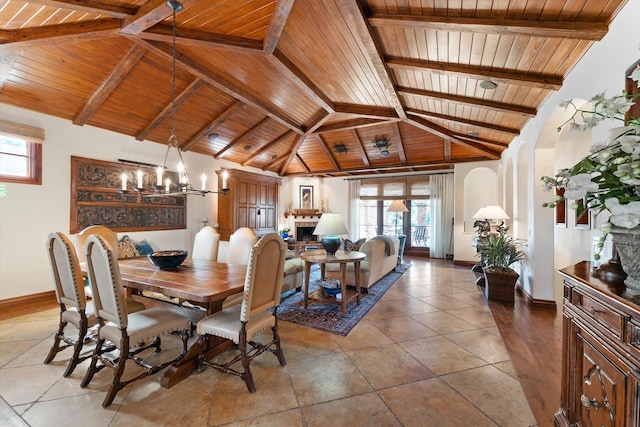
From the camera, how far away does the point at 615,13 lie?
187 cm

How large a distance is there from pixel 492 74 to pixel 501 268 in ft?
8.92

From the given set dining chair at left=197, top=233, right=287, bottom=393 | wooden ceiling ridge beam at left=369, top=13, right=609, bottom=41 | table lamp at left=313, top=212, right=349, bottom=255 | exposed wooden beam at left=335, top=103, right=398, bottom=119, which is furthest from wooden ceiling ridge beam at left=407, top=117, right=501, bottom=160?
dining chair at left=197, top=233, right=287, bottom=393

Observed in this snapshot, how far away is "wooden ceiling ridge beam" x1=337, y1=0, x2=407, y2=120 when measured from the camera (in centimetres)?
216

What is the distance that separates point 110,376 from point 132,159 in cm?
404

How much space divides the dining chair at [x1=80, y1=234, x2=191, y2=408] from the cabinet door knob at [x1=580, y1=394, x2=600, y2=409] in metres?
2.46

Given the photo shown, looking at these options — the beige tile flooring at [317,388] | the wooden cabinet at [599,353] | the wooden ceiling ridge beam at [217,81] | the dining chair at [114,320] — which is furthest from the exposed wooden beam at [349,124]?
the dining chair at [114,320]

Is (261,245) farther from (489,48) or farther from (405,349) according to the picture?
(489,48)

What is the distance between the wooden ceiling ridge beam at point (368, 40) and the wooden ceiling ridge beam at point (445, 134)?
1.65 m

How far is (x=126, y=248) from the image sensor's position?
13.9ft

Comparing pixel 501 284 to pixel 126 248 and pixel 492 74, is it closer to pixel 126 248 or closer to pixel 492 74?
pixel 492 74

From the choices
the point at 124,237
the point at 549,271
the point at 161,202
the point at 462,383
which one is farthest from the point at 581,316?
the point at 161,202

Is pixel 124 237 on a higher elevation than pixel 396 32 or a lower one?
lower

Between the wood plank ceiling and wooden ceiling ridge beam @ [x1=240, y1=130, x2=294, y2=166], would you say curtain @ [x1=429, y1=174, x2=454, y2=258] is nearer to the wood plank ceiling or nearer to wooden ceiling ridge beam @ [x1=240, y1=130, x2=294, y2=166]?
the wood plank ceiling

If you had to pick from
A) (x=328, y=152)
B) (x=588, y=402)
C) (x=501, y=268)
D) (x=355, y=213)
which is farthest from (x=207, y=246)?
(x=355, y=213)
